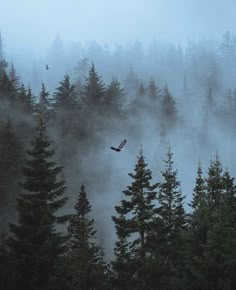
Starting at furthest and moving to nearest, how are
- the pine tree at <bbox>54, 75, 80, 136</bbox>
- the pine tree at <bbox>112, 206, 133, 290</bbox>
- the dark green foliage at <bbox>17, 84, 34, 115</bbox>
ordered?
the pine tree at <bbox>54, 75, 80, 136</bbox>, the dark green foliage at <bbox>17, 84, 34, 115</bbox>, the pine tree at <bbox>112, 206, 133, 290</bbox>

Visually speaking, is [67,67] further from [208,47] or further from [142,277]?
[142,277]

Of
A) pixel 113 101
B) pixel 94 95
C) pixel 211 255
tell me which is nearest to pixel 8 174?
pixel 94 95

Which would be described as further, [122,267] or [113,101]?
[113,101]

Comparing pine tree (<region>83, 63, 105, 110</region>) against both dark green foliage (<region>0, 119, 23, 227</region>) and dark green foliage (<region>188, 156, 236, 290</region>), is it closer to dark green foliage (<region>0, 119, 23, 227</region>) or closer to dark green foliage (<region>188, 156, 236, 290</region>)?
dark green foliage (<region>0, 119, 23, 227</region>)

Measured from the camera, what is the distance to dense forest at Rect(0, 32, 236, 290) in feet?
56.1

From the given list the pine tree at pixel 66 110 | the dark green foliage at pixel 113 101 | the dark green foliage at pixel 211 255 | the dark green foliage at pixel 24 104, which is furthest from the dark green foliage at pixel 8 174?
the dark green foliage at pixel 211 255

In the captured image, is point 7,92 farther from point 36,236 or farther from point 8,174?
point 36,236

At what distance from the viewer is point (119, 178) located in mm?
55250

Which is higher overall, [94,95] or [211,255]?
[94,95]

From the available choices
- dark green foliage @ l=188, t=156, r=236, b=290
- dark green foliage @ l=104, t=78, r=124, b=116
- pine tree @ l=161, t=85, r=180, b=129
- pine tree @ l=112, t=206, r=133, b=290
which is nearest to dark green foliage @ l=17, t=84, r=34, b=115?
dark green foliage @ l=104, t=78, r=124, b=116

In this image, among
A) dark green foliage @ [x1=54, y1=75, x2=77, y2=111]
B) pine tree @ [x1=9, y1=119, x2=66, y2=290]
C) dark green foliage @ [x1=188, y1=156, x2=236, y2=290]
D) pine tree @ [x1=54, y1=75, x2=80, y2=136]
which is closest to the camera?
dark green foliage @ [x1=188, y1=156, x2=236, y2=290]

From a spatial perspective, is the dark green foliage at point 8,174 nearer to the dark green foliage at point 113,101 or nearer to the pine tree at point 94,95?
the pine tree at point 94,95

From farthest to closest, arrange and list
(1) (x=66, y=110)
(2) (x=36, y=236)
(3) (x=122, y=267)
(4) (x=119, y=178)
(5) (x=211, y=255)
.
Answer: (1) (x=66, y=110) < (4) (x=119, y=178) < (3) (x=122, y=267) < (2) (x=36, y=236) < (5) (x=211, y=255)

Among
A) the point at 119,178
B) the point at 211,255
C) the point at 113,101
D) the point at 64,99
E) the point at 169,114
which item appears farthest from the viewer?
the point at 169,114
